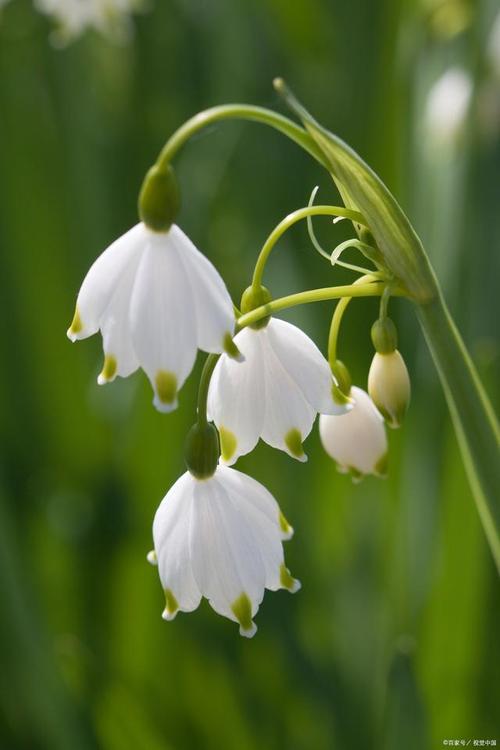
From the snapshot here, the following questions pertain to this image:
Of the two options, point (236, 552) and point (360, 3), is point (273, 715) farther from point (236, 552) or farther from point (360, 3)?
point (360, 3)

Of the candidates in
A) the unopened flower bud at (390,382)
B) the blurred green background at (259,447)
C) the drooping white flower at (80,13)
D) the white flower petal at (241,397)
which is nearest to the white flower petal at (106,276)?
the white flower petal at (241,397)

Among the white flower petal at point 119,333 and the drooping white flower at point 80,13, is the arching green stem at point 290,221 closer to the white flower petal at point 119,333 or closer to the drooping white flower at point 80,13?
the white flower petal at point 119,333

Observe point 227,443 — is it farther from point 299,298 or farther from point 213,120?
point 213,120

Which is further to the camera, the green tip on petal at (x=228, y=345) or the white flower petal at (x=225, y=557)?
the white flower petal at (x=225, y=557)

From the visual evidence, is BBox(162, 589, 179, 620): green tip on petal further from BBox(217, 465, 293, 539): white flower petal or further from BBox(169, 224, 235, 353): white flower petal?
BBox(169, 224, 235, 353): white flower petal

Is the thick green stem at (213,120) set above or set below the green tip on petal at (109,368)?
above

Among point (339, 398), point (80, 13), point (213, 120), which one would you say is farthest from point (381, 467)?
point (80, 13)

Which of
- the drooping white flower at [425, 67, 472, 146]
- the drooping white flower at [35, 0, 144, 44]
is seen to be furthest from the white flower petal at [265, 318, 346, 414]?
the drooping white flower at [35, 0, 144, 44]
